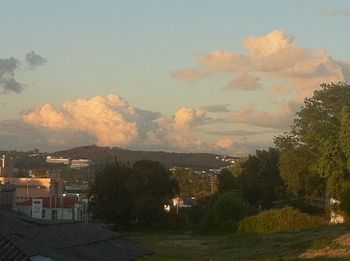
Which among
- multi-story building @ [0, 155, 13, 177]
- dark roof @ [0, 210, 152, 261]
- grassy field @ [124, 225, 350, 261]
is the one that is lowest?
grassy field @ [124, 225, 350, 261]

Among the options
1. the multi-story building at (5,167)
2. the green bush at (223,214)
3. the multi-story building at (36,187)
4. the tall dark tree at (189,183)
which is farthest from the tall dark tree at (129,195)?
the multi-story building at (5,167)

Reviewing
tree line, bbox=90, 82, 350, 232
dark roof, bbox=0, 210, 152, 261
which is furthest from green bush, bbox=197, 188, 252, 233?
dark roof, bbox=0, 210, 152, 261

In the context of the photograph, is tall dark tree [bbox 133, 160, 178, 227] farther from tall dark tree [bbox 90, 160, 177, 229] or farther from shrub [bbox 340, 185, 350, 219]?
shrub [bbox 340, 185, 350, 219]

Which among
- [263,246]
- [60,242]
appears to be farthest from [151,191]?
[60,242]

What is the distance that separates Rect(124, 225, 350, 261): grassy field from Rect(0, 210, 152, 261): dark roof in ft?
50.0

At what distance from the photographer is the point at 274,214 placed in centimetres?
7425

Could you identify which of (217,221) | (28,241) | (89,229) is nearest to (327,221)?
(217,221)

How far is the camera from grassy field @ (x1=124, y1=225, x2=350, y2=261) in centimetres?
5038

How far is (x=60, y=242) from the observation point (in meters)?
24.7

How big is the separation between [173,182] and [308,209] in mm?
14789

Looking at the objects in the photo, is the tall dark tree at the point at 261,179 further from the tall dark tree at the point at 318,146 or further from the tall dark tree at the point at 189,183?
the tall dark tree at the point at 189,183

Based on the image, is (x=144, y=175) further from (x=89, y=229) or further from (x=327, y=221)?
(x=89, y=229)

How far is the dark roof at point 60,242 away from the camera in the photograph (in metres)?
19.3

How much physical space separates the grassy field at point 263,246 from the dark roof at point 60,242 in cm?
1525
